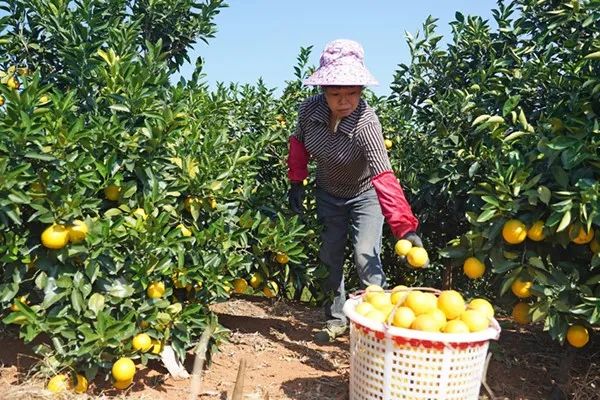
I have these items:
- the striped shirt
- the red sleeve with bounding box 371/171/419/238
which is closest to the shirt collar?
the striped shirt

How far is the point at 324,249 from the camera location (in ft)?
14.4

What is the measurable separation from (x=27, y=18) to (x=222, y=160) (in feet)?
4.41

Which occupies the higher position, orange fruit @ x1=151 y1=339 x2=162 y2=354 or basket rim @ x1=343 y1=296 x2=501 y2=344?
basket rim @ x1=343 y1=296 x2=501 y2=344

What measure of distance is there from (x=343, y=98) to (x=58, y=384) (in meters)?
2.12

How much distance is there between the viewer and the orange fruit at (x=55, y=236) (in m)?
2.94

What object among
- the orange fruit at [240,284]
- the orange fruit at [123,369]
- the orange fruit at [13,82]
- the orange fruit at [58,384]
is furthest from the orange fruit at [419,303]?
the orange fruit at [13,82]

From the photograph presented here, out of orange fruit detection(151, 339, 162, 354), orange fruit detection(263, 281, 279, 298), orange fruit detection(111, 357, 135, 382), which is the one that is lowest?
orange fruit detection(111, 357, 135, 382)

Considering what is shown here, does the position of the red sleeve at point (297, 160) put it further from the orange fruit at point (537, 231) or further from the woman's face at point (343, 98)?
the orange fruit at point (537, 231)

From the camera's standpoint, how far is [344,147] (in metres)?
3.94

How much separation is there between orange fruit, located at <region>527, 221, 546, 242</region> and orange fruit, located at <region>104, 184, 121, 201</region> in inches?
81.8

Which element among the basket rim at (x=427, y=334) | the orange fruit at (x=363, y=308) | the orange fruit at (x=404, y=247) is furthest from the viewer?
the orange fruit at (x=404, y=247)

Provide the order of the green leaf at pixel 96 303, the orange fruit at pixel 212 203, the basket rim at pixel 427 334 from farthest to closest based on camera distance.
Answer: the orange fruit at pixel 212 203
the green leaf at pixel 96 303
the basket rim at pixel 427 334

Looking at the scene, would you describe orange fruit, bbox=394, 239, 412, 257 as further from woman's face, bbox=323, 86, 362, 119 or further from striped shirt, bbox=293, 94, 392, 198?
woman's face, bbox=323, 86, 362, 119

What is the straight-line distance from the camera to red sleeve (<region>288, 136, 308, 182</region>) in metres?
4.32
